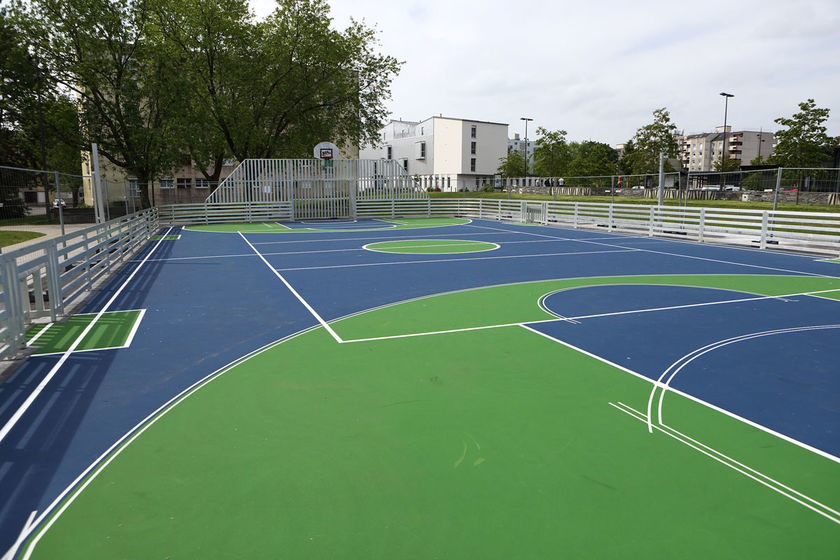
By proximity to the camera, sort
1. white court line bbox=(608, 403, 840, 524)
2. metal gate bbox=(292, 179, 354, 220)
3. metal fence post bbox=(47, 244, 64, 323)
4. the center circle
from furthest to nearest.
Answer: metal gate bbox=(292, 179, 354, 220)
the center circle
metal fence post bbox=(47, 244, 64, 323)
white court line bbox=(608, 403, 840, 524)

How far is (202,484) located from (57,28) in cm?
3427

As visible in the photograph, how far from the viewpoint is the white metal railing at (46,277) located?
20.7ft

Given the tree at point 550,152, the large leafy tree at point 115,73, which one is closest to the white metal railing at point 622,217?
the large leafy tree at point 115,73

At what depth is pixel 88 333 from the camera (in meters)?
7.66

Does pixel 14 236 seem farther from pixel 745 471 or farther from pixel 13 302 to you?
pixel 745 471

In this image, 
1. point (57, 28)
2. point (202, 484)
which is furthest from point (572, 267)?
point (57, 28)

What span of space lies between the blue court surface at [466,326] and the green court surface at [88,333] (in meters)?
0.26

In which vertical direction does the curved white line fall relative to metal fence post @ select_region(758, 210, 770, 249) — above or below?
below

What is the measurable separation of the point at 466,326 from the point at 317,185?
28.1 m

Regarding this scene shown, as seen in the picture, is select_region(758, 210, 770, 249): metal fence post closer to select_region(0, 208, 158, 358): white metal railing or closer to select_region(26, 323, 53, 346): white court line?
select_region(0, 208, 158, 358): white metal railing

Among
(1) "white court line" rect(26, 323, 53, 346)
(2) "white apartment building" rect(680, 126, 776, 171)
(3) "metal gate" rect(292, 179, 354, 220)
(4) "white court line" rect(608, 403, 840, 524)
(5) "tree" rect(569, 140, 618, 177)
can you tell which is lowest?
(4) "white court line" rect(608, 403, 840, 524)

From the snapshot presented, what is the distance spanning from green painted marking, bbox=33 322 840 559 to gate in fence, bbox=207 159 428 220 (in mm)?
28681

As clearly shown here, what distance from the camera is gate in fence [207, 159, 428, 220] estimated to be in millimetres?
32219

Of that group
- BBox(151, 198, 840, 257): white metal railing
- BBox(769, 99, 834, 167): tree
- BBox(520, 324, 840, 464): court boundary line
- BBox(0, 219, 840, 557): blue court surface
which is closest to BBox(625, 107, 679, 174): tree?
BBox(769, 99, 834, 167): tree
